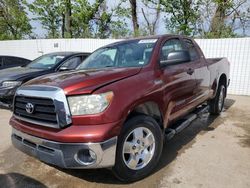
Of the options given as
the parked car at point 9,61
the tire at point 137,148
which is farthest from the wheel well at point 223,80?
the parked car at point 9,61

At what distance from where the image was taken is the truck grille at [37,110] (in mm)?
2783

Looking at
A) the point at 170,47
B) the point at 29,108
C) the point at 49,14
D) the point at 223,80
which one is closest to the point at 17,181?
the point at 29,108

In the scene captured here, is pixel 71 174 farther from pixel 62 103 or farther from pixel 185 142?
pixel 185 142

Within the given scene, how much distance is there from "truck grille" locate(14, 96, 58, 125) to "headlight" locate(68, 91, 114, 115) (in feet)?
0.75

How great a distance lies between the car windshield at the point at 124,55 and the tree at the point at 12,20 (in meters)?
22.4

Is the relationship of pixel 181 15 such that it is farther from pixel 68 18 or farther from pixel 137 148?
pixel 137 148

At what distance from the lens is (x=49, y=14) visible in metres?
23.5

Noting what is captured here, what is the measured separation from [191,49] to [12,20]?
76.8 ft

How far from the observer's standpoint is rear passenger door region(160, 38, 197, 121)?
3.60 m

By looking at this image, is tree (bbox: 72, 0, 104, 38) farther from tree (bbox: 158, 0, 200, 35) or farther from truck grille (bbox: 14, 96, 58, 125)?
truck grille (bbox: 14, 96, 58, 125)

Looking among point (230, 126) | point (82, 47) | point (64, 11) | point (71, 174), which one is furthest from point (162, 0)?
point (71, 174)

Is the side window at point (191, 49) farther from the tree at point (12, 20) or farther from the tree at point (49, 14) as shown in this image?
the tree at point (12, 20)

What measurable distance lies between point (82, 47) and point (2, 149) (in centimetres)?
875

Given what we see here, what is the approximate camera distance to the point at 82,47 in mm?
12461
